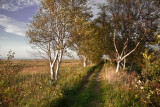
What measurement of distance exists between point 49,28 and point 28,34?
102 inches

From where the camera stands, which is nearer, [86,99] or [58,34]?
[86,99]

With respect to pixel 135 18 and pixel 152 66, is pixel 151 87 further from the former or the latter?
pixel 135 18

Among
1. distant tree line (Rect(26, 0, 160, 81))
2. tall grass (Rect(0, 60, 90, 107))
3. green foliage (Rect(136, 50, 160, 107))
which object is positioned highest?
distant tree line (Rect(26, 0, 160, 81))

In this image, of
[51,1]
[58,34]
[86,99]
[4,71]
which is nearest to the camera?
[4,71]

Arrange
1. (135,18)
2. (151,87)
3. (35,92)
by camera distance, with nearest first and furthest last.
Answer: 1. (151,87)
2. (35,92)
3. (135,18)

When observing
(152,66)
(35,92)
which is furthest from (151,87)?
(35,92)

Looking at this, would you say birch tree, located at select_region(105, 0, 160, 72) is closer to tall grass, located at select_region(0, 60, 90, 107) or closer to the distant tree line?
the distant tree line

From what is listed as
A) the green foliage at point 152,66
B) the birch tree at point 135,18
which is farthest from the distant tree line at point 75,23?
the green foliage at point 152,66

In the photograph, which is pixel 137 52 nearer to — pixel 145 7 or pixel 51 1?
pixel 145 7

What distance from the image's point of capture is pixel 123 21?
38.5 ft

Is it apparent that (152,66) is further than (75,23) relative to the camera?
No

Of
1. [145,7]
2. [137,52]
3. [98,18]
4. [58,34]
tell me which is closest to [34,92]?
[58,34]

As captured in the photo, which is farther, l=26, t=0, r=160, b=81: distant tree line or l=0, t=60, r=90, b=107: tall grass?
l=26, t=0, r=160, b=81: distant tree line

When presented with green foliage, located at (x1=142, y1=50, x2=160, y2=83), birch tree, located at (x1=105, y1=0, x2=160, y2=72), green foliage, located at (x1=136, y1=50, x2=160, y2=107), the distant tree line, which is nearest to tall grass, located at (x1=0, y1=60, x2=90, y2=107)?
the distant tree line
